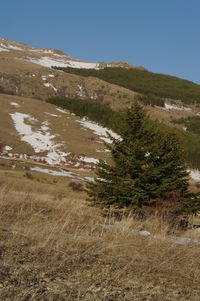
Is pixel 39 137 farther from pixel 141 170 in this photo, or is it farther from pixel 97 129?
pixel 141 170

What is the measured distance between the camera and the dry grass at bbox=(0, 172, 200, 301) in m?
3.66

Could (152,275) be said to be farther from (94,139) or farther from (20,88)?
(20,88)

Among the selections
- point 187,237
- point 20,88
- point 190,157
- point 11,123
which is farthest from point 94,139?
point 187,237

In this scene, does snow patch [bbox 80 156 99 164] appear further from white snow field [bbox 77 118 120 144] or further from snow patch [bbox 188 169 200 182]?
snow patch [bbox 188 169 200 182]

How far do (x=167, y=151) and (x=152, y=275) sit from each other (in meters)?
18.8

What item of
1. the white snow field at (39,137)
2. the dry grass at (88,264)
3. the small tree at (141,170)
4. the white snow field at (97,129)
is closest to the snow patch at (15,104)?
the white snow field at (39,137)

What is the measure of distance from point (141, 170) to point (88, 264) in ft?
54.4

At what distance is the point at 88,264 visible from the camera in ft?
14.8

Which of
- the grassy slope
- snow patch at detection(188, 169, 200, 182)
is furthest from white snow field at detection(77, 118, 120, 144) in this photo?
snow patch at detection(188, 169, 200, 182)

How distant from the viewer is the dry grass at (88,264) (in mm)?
3658

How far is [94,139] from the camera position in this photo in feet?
347

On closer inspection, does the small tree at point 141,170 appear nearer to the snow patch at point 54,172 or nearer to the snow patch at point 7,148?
the snow patch at point 54,172

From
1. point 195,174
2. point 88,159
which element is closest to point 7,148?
point 88,159

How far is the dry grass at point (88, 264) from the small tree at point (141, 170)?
Result: 13.2m
